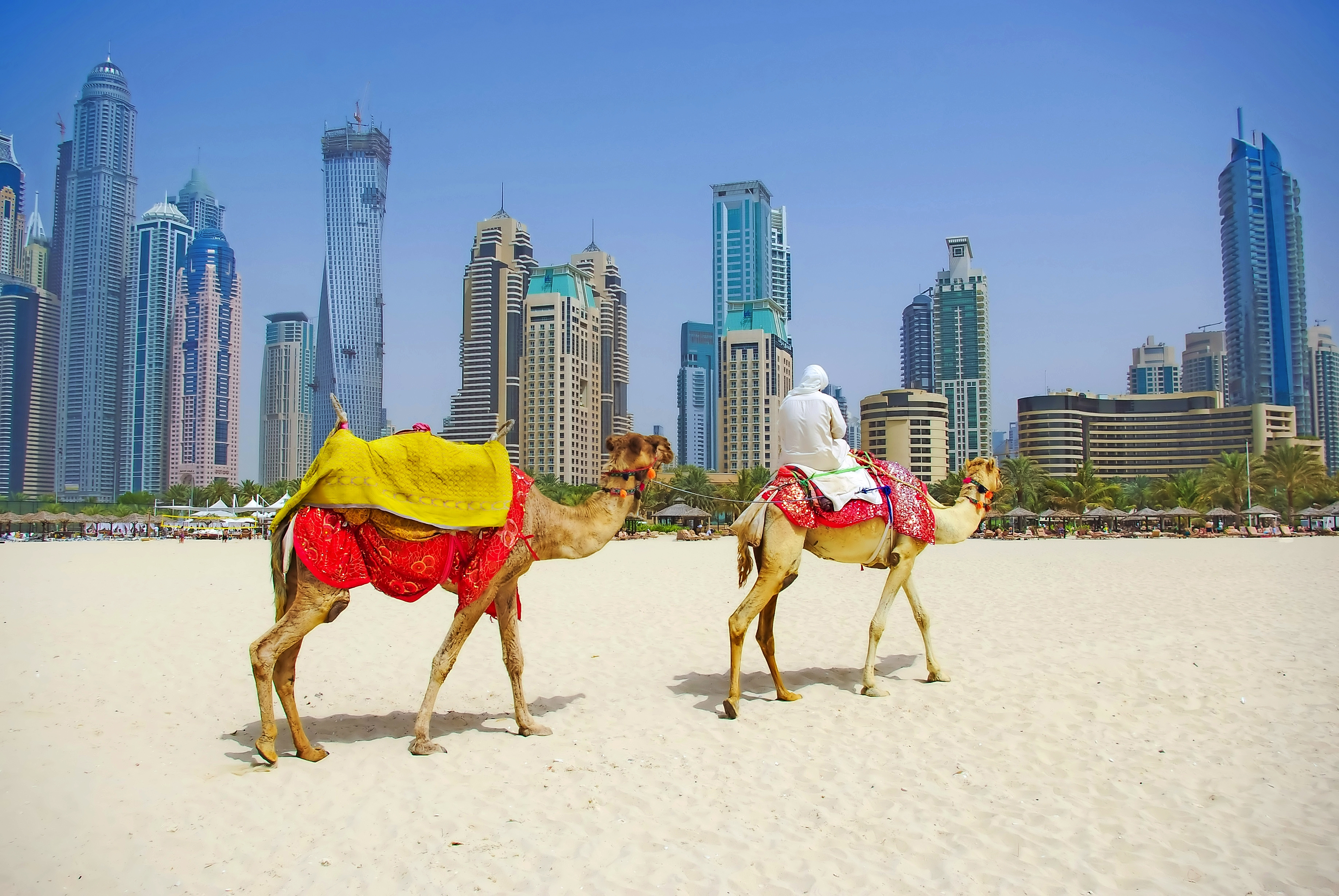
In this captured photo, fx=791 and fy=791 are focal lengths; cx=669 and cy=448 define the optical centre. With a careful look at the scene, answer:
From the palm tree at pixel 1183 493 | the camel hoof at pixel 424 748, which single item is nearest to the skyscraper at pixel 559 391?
the palm tree at pixel 1183 493

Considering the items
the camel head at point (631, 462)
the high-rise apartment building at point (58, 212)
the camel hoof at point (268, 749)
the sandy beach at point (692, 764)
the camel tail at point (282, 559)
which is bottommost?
the sandy beach at point (692, 764)

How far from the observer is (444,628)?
11.5 m

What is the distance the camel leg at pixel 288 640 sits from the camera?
219 inches

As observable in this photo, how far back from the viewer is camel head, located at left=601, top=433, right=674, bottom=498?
646 cm

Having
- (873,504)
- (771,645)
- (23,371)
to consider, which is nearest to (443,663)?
(771,645)

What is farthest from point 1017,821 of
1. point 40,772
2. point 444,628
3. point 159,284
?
point 159,284

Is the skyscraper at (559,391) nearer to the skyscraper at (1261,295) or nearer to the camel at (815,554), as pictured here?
the camel at (815,554)

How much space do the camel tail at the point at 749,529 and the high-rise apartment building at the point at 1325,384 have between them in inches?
7416

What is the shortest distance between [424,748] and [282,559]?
1.74 meters

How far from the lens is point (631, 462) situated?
6480 millimetres

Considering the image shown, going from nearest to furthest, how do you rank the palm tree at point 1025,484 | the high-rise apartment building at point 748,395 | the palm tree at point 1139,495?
the palm tree at point 1025,484 → the palm tree at point 1139,495 → the high-rise apartment building at point 748,395

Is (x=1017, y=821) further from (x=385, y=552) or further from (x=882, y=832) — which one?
(x=385, y=552)

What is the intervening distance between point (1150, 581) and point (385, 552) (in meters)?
16.8

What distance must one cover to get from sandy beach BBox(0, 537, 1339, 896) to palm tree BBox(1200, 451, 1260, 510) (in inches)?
2357
